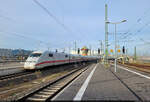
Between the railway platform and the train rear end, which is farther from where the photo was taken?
the train rear end

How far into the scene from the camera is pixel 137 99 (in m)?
4.95

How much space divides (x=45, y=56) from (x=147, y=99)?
48.5 feet

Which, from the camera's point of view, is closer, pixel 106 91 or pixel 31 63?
pixel 106 91

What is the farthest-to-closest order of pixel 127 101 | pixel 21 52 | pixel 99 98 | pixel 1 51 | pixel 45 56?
pixel 21 52
pixel 1 51
pixel 45 56
pixel 99 98
pixel 127 101

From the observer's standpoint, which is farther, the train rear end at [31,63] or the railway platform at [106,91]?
the train rear end at [31,63]

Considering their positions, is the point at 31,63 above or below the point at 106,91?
above

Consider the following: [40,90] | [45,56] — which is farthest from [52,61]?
[40,90]

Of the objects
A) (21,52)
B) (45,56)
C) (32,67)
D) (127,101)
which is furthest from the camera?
(21,52)

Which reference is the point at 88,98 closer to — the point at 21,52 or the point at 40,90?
the point at 40,90

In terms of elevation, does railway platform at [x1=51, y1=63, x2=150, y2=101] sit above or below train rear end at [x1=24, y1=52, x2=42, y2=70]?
below

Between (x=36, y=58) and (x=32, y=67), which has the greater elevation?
(x=36, y=58)

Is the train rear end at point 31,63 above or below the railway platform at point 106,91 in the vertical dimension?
above

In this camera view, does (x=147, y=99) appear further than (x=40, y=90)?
No

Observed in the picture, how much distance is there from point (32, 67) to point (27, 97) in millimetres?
10489
